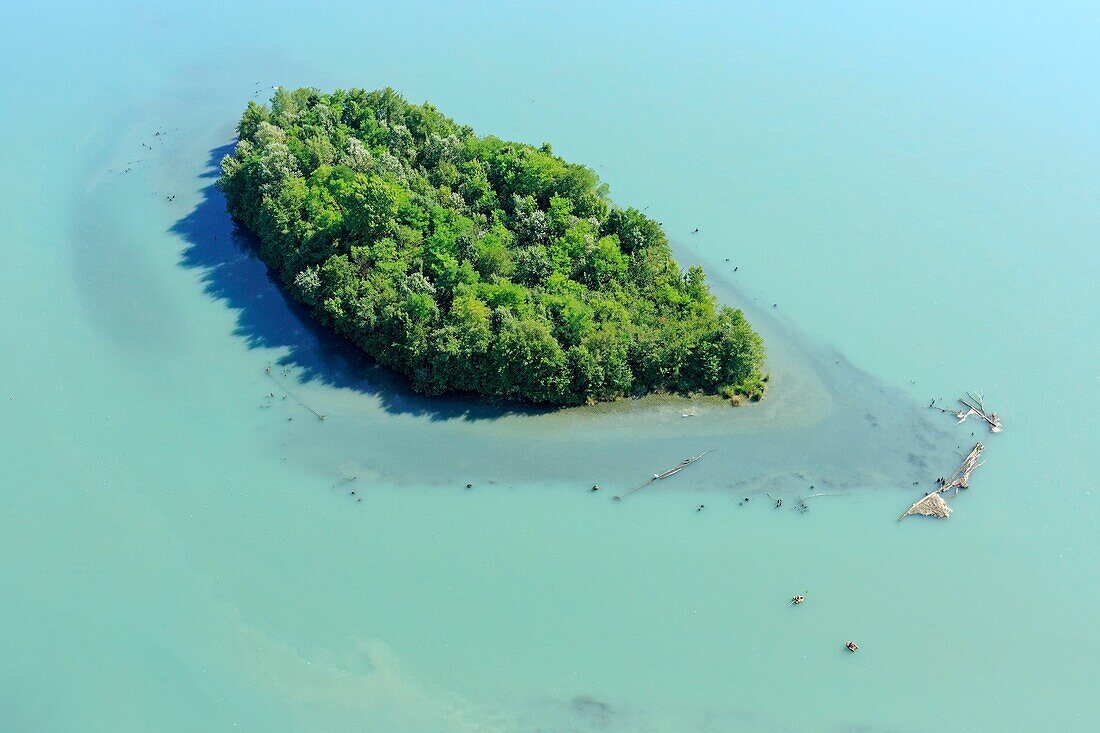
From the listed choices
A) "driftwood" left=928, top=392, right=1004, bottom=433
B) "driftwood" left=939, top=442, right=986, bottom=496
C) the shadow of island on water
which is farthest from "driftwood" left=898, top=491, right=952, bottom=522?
the shadow of island on water

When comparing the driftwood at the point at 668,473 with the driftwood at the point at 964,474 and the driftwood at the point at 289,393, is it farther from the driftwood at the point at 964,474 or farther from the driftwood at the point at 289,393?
the driftwood at the point at 289,393

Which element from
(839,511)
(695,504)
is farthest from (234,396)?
(839,511)

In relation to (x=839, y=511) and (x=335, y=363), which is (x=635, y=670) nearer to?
(x=839, y=511)

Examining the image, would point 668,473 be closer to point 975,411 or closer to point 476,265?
point 476,265

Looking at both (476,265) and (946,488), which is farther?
(476,265)

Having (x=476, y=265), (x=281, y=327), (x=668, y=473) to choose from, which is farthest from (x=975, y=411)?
(x=281, y=327)

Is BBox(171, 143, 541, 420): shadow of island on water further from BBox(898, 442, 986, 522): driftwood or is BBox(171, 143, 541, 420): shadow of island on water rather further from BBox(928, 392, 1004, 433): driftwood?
BBox(928, 392, 1004, 433): driftwood

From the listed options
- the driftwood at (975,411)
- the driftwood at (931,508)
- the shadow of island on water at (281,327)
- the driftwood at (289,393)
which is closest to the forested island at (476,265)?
the shadow of island on water at (281,327)
